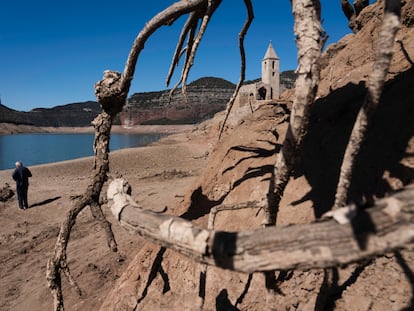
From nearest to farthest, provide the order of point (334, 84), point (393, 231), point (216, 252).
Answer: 1. point (393, 231)
2. point (216, 252)
3. point (334, 84)

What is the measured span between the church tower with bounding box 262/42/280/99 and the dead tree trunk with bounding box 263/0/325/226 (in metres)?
33.1

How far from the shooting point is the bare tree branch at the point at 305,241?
0.99 m

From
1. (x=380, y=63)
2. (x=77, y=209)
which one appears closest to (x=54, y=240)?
(x=77, y=209)

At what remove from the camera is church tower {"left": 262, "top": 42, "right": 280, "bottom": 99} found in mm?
33781

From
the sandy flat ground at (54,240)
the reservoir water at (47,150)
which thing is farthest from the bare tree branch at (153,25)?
the reservoir water at (47,150)

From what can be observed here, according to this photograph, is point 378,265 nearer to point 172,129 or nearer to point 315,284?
point 315,284

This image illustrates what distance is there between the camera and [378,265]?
2248 millimetres

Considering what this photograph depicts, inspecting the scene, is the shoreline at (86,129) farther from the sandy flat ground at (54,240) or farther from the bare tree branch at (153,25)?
the bare tree branch at (153,25)

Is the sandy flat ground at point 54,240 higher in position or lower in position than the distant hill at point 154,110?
lower

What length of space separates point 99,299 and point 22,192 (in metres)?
8.20

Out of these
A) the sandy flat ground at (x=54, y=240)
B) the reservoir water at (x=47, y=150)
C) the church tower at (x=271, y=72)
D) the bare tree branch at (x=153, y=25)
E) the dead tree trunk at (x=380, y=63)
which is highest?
the church tower at (x=271, y=72)

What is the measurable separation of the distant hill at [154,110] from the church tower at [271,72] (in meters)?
100

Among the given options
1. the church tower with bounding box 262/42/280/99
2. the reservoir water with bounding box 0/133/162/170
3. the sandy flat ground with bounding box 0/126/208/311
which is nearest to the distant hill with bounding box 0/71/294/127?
the reservoir water with bounding box 0/133/162/170

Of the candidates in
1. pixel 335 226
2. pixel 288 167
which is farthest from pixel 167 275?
pixel 335 226
